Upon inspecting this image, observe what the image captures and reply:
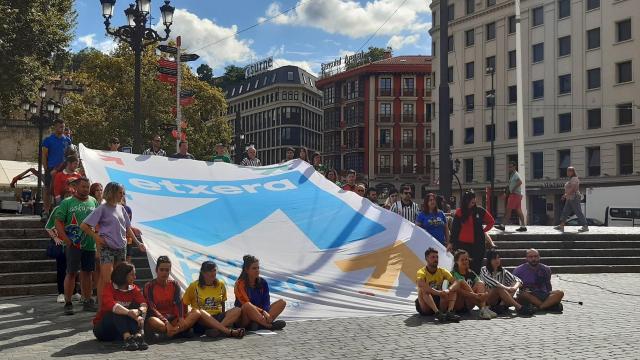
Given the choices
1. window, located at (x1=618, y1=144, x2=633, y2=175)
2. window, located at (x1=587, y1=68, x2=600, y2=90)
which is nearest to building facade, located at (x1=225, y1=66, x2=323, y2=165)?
window, located at (x1=587, y1=68, x2=600, y2=90)

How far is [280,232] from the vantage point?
1098cm

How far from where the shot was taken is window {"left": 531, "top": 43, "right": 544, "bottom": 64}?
159ft

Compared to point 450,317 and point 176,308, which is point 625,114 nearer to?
point 450,317

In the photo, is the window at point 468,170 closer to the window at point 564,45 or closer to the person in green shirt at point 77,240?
the window at point 564,45

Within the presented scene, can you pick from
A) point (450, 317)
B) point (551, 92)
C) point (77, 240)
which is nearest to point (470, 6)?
point (551, 92)

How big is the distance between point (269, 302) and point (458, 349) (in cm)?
263

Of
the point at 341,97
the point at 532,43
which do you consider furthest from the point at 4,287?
the point at 341,97

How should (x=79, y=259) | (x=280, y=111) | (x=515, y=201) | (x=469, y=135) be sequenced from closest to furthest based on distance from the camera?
(x=79, y=259) → (x=515, y=201) → (x=469, y=135) → (x=280, y=111)

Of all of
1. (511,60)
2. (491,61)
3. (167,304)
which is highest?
(491,61)

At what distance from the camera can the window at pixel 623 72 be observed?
4203 cm

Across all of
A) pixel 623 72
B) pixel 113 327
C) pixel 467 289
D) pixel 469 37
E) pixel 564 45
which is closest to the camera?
pixel 113 327

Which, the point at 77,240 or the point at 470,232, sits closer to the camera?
the point at 77,240

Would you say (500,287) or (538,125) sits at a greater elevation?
(538,125)

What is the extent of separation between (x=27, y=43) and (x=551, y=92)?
119 ft
